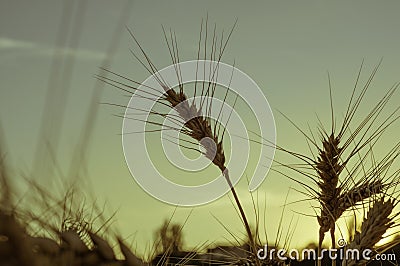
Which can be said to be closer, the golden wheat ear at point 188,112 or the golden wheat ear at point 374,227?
the golden wheat ear at point 374,227

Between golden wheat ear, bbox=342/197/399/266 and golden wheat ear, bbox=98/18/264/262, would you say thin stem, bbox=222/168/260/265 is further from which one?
golden wheat ear, bbox=342/197/399/266

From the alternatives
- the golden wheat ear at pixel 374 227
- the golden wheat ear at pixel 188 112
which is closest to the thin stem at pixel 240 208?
the golden wheat ear at pixel 188 112

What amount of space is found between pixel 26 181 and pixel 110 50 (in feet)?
0.88

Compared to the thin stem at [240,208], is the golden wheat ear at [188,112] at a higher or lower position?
higher

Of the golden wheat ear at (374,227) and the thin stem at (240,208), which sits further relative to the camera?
the thin stem at (240,208)

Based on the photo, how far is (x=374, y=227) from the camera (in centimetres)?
198

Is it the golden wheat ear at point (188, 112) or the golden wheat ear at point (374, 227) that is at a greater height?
the golden wheat ear at point (188, 112)

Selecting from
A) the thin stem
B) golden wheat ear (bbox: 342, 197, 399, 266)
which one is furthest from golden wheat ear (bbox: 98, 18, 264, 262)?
golden wheat ear (bbox: 342, 197, 399, 266)

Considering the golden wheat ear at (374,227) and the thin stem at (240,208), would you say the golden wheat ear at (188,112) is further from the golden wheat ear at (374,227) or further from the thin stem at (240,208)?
the golden wheat ear at (374,227)

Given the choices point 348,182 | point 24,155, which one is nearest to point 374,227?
point 348,182

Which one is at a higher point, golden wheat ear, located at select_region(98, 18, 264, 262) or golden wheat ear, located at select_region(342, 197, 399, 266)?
golden wheat ear, located at select_region(98, 18, 264, 262)

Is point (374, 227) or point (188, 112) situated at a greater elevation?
point (188, 112)

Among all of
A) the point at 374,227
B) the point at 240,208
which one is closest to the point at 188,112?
the point at 240,208

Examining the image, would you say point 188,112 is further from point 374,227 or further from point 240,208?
point 374,227
